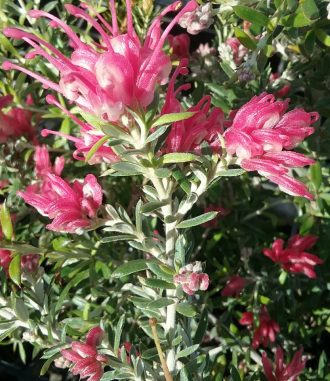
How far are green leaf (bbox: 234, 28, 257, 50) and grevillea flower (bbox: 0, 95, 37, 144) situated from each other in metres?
0.64

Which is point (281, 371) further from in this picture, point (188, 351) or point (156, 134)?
point (156, 134)

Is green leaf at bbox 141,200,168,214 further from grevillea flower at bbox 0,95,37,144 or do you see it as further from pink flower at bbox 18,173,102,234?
grevillea flower at bbox 0,95,37,144

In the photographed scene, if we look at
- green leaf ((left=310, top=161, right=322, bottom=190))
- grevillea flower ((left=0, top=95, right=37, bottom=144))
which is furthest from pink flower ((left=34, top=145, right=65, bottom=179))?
green leaf ((left=310, top=161, right=322, bottom=190))

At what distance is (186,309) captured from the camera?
94 cm

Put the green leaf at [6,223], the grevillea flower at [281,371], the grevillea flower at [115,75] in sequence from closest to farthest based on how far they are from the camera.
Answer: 1. the grevillea flower at [115,75]
2. the green leaf at [6,223]
3. the grevillea flower at [281,371]

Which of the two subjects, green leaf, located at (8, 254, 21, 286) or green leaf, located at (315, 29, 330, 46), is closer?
green leaf, located at (8, 254, 21, 286)

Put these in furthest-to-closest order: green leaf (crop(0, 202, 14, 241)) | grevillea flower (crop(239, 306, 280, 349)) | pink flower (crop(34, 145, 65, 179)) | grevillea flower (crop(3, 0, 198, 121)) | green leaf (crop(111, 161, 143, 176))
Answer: grevillea flower (crop(239, 306, 280, 349)) → pink flower (crop(34, 145, 65, 179)) → green leaf (crop(0, 202, 14, 241)) → green leaf (crop(111, 161, 143, 176)) → grevillea flower (crop(3, 0, 198, 121))

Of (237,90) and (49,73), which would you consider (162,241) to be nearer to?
(237,90)

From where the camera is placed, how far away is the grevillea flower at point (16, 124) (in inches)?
56.9

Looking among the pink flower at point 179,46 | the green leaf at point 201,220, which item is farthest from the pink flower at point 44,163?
the green leaf at point 201,220

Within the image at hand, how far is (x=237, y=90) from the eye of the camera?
48.7 inches

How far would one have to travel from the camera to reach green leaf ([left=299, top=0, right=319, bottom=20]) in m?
0.95

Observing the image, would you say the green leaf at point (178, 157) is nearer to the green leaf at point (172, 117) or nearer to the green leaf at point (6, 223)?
the green leaf at point (172, 117)

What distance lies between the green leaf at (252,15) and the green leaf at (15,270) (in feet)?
2.05
